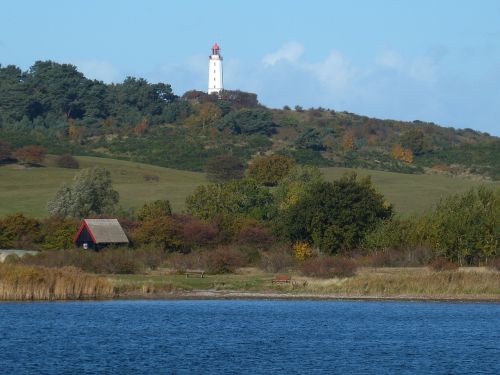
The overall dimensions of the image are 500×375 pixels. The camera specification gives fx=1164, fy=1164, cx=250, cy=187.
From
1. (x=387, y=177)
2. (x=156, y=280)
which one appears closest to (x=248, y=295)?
(x=156, y=280)

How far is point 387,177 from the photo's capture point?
146 meters

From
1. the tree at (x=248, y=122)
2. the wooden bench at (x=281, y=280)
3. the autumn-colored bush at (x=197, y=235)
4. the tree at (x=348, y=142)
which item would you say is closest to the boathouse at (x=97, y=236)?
the autumn-colored bush at (x=197, y=235)

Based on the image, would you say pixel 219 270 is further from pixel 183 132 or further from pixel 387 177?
pixel 183 132

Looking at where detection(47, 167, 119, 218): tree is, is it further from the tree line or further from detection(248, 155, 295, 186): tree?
detection(248, 155, 295, 186): tree

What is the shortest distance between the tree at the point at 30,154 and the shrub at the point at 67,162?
7.17 ft

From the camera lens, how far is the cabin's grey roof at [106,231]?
8169 cm

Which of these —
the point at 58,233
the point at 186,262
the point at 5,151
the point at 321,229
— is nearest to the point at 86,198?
the point at 58,233

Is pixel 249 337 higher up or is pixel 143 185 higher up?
pixel 143 185

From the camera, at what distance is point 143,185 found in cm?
13238

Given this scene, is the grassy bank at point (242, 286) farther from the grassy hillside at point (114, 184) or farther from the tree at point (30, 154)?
the tree at point (30, 154)

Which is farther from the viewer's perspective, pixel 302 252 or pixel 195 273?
pixel 302 252

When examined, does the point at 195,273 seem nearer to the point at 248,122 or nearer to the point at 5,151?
the point at 5,151

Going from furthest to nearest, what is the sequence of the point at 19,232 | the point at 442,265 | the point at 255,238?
the point at 19,232, the point at 255,238, the point at 442,265

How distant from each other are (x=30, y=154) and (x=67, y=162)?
456 cm
